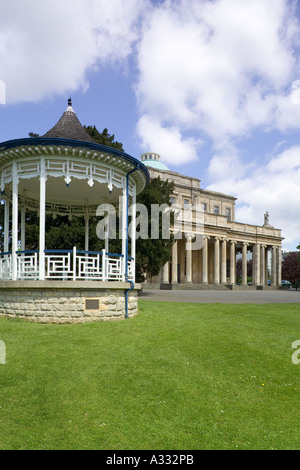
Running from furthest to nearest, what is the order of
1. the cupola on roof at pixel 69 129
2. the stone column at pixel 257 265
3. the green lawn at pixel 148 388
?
the stone column at pixel 257 265 < the cupola on roof at pixel 69 129 < the green lawn at pixel 148 388

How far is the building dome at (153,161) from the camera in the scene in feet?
195

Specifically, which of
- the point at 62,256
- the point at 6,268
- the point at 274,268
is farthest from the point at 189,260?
the point at 62,256

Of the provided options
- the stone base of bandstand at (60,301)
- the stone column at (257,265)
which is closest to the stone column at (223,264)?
the stone column at (257,265)

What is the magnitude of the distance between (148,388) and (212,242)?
5080 cm

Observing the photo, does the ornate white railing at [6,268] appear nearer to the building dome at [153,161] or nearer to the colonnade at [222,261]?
the colonnade at [222,261]

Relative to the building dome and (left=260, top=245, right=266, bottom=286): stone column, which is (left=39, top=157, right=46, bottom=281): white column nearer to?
the building dome

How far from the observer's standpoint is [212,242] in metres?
55.7

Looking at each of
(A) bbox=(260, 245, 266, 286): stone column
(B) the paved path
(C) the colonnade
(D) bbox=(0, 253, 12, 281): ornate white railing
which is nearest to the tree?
(C) the colonnade

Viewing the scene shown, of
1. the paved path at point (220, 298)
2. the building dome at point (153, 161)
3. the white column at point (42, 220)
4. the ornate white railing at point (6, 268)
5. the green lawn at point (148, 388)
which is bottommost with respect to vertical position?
the paved path at point (220, 298)

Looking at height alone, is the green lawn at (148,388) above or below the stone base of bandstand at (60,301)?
below

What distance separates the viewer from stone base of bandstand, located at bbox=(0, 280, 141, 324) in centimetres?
1049

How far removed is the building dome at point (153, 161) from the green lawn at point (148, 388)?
5152 cm

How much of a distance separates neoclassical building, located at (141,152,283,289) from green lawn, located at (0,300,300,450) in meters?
36.4
